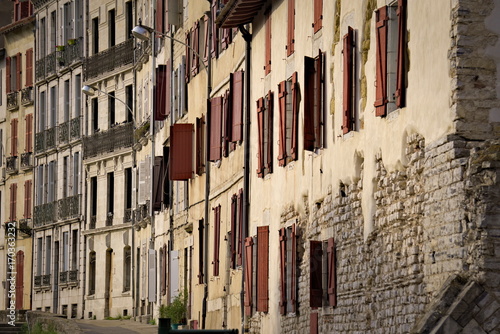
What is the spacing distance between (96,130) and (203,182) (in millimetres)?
19702

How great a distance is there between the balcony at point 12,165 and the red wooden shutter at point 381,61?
4832cm

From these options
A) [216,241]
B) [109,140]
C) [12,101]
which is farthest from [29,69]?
[216,241]

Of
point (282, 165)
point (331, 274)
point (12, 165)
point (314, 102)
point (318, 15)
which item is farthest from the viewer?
point (12, 165)

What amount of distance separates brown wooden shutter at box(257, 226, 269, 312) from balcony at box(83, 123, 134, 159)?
2355 cm

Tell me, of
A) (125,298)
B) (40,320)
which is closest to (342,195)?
(40,320)

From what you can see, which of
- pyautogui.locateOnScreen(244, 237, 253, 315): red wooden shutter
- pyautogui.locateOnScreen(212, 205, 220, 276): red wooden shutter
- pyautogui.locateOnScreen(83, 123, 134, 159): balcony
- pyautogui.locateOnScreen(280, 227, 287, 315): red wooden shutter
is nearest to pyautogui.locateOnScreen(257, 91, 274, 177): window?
pyautogui.locateOnScreen(244, 237, 253, 315): red wooden shutter

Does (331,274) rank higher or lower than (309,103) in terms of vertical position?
lower

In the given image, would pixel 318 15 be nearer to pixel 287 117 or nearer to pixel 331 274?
pixel 287 117

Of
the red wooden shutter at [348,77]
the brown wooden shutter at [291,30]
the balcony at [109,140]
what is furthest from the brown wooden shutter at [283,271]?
the balcony at [109,140]

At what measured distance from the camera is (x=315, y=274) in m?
24.4

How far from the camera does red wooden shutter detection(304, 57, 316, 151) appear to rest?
82.6 feet

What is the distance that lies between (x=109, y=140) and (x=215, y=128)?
1990 cm

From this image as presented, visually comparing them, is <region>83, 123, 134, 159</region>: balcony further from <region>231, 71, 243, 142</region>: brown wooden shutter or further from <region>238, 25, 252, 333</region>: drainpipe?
<region>238, 25, 252, 333</region>: drainpipe

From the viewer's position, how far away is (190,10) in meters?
41.1
